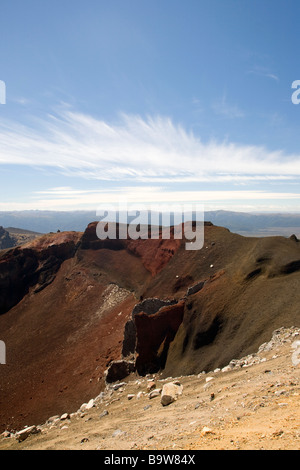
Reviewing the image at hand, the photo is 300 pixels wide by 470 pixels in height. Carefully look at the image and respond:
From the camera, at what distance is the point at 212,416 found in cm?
971

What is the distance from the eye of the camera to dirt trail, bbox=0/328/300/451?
24.4 ft

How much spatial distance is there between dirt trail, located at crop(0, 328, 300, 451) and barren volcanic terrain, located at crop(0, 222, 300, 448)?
2.51 metres

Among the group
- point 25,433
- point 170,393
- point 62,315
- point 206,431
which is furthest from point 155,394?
point 62,315

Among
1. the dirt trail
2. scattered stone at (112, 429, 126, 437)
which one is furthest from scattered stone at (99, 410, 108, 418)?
scattered stone at (112, 429, 126, 437)

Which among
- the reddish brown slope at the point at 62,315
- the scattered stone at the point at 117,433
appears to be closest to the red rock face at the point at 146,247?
the reddish brown slope at the point at 62,315

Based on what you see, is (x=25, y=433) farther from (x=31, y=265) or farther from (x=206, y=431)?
(x=31, y=265)

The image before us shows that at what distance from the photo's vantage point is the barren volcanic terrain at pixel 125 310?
1953cm

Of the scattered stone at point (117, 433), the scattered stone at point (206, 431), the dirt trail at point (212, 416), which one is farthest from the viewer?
the scattered stone at point (117, 433)

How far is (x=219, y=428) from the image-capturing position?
841 centimetres

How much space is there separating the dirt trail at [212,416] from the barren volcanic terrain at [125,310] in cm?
251

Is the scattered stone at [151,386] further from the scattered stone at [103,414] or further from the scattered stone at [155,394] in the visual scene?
the scattered stone at [103,414]

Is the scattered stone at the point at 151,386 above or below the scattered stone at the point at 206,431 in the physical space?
below

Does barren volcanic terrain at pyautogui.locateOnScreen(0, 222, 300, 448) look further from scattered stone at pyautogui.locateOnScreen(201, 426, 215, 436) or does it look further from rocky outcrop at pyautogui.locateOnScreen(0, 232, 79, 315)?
scattered stone at pyautogui.locateOnScreen(201, 426, 215, 436)
